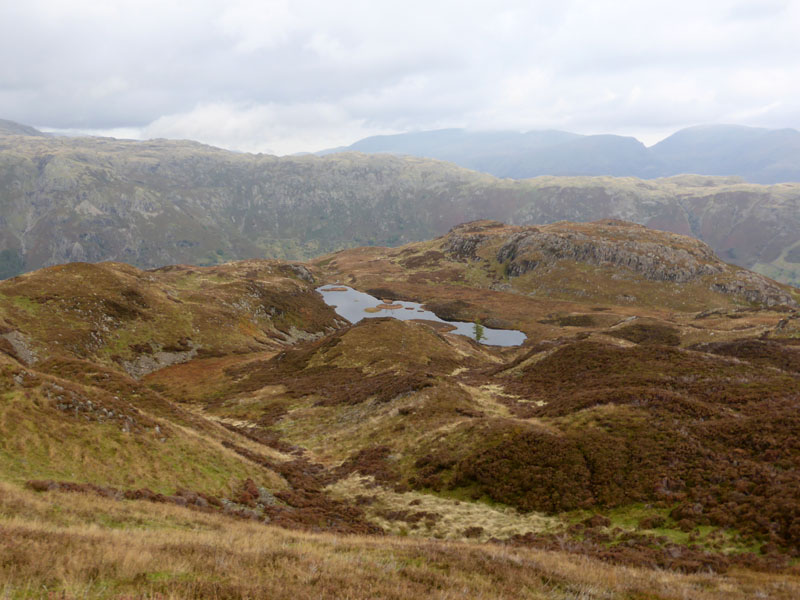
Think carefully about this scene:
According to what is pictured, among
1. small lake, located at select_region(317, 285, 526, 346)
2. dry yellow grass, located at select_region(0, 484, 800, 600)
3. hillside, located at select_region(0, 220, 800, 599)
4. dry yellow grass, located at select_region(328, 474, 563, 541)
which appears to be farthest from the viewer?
small lake, located at select_region(317, 285, 526, 346)

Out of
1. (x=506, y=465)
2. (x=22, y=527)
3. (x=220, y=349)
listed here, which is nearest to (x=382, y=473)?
(x=506, y=465)

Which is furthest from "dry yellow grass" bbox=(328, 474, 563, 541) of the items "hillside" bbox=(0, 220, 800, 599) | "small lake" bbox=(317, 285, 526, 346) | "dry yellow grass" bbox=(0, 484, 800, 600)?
"small lake" bbox=(317, 285, 526, 346)

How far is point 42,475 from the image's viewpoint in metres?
19.5

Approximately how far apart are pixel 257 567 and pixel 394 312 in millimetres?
150837

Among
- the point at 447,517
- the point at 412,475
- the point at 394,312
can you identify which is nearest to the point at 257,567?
the point at 447,517

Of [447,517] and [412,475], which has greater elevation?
[447,517]

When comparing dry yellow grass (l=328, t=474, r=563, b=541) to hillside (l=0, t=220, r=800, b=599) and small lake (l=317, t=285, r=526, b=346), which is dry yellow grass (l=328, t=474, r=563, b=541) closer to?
hillside (l=0, t=220, r=800, b=599)

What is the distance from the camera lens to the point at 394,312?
162250 mm

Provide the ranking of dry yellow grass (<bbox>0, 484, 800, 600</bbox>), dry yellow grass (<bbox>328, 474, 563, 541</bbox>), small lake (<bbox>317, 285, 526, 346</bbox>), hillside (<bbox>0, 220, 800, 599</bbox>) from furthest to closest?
small lake (<bbox>317, 285, 526, 346</bbox>), dry yellow grass (<bbox>328, 474, 563, 541</bbox>), hillside (<bbox>0, 220, 800, 599</bbox>), dry yellow grass (<bbox>0, 484, 800, 600</bbox>)

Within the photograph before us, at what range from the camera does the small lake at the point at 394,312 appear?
13638cm

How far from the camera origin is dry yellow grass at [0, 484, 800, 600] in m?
9.34

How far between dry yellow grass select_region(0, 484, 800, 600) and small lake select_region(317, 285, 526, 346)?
372 feet

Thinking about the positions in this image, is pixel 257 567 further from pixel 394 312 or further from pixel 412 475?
pixel 394 312

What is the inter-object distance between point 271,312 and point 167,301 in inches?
1243
